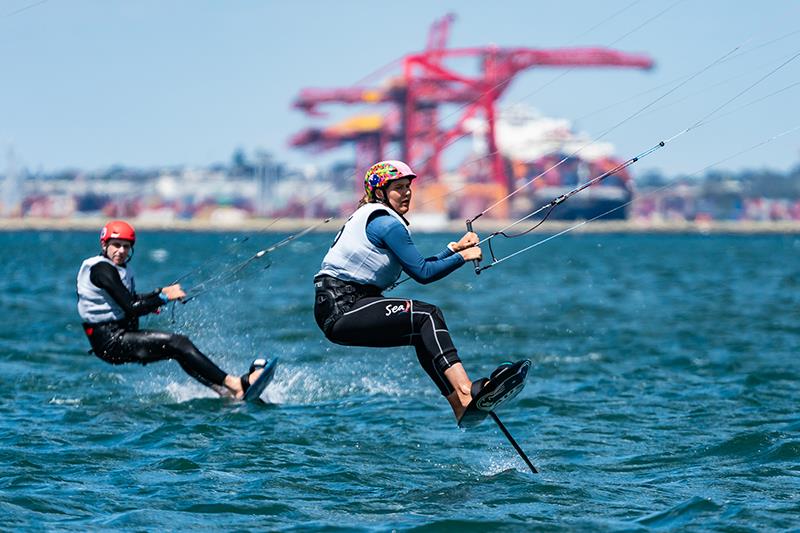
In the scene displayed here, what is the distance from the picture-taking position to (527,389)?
36.8ft

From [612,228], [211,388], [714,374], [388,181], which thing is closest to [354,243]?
[388,181]

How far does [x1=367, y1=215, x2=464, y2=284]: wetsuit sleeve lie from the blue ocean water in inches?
46.5

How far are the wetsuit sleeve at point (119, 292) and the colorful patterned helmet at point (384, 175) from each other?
316 cm

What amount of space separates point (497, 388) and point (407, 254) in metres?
0.89

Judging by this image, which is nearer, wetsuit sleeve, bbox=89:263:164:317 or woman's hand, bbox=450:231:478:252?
woman's hand, bbox=450:231:478:252

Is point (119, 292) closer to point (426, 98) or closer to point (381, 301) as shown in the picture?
point (381, 301)

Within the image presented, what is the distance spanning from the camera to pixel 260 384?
32.4ft

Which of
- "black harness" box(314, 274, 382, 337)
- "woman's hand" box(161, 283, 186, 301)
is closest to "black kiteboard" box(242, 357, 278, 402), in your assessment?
"woman's hand" box(161, 283, 186, 301)

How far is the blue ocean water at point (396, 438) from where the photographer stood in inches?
242

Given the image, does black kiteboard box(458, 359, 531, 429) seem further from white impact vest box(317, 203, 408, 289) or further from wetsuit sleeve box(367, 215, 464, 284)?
white impact vest box(317, 203, 408, 289)

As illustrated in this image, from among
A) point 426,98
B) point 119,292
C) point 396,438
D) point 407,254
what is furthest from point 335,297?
point 426,98

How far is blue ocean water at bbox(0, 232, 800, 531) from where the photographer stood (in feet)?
20.2

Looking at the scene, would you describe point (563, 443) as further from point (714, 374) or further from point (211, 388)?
point (714, 374)

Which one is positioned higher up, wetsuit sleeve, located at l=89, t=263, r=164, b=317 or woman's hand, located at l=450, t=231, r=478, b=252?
wetsuit sleeve, located at l=89, t=263, r=164, b=317
